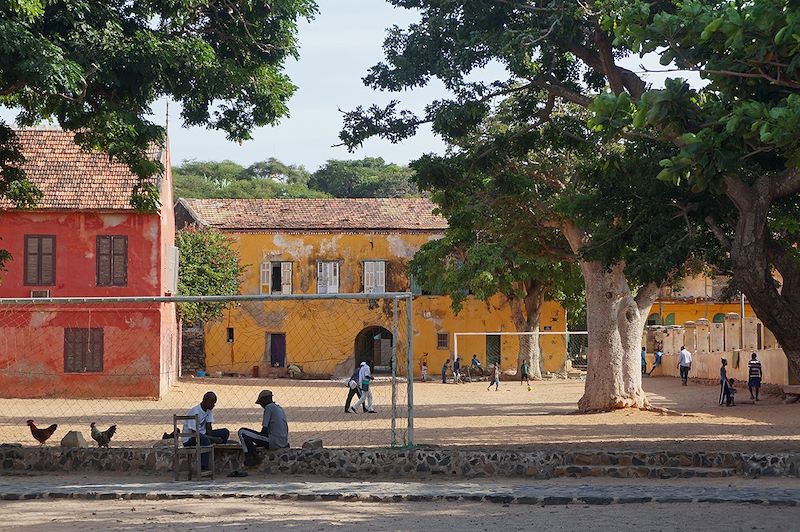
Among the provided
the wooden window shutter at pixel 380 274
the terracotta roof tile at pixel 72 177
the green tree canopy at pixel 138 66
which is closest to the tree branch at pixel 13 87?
the green tree canopy at pixel 138 66

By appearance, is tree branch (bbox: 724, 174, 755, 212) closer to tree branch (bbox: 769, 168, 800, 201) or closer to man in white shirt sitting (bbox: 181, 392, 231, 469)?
tree branch (bbox: 769, 168, 800, 201)

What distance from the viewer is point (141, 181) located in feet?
67.3

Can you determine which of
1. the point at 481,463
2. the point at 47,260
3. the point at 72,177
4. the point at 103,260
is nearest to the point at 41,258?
the point at 47,260

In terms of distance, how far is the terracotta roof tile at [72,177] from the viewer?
116 feet

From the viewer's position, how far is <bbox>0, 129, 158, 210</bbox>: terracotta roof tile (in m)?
35.5

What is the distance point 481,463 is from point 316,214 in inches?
1583

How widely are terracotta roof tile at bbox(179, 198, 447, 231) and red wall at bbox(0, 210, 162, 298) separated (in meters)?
17.7

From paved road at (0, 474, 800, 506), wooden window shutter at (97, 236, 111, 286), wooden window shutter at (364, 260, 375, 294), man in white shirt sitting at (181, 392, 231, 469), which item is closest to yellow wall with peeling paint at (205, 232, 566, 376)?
wooden window shutter at (364, 260, 375, 294)

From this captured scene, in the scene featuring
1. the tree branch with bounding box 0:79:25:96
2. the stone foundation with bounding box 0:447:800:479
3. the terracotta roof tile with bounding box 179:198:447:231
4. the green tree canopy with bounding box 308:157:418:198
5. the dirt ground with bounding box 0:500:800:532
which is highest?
the green tree canopy with bounding box 308:157:418:198

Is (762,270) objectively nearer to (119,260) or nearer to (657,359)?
(119,260)

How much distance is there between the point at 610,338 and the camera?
1090 inches

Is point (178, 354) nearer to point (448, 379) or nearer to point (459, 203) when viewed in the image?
point (448, 379)

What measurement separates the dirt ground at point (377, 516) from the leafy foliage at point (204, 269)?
3215 centimetres

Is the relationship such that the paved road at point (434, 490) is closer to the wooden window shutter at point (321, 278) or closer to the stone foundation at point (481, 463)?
the stone foundation at point (481, 463)
